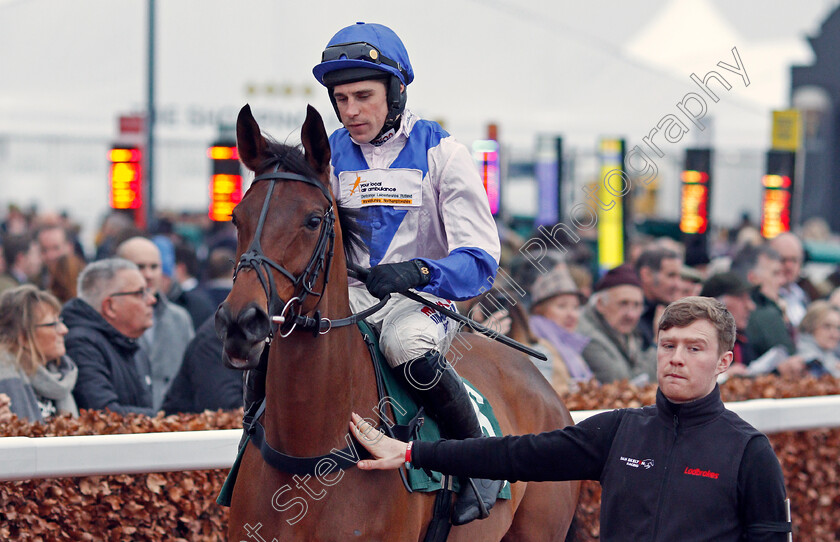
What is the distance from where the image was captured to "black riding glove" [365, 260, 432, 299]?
3.03 metres

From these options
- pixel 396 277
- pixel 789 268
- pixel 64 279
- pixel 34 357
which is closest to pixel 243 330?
pixel 396 277

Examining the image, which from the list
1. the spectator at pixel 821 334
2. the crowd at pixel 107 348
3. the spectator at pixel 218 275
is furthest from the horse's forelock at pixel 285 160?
the spectator at pixel 821 334

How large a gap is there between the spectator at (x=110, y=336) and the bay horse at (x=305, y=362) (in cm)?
197

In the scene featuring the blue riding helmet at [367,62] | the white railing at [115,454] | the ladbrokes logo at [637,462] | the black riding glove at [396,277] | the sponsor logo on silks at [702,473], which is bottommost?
the white railing at [115,454]

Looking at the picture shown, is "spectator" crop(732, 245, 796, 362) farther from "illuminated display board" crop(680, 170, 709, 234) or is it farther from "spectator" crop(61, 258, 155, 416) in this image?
"spectator" crop(61, 258, 155, 416)

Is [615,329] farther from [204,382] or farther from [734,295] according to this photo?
[204,382]

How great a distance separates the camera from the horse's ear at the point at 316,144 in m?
2.97

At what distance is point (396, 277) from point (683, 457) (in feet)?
3.34

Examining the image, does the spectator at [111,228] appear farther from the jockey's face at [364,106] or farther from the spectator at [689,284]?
the jockey's face at [364,106]

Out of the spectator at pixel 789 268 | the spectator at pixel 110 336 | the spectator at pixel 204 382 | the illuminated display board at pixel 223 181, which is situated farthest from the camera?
the illuminated display board at pixel 223 181

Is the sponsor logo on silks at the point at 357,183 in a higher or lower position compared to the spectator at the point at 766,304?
higher

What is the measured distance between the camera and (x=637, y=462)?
8.50 feet

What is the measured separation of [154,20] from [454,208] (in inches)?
437

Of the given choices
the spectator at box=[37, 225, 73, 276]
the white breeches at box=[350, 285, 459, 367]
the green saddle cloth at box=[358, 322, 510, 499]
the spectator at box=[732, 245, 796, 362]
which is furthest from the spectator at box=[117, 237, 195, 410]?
the spectator at box=[732, 245, 796, 362]
